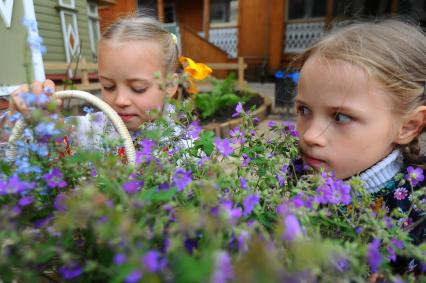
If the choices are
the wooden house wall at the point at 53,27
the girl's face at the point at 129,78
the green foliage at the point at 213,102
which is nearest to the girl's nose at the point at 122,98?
the girl's face at the point at 129,78

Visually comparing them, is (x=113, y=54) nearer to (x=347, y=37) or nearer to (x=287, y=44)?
(x=347, y=37)

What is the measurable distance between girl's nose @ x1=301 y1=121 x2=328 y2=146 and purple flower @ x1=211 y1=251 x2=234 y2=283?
79cm

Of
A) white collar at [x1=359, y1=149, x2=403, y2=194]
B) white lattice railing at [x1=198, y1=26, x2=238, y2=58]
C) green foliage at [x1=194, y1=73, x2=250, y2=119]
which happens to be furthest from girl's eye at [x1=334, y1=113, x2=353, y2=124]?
white lattice railing at [x1=198, y1=26, x2=238, y2=58]

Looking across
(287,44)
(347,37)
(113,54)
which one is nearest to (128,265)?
(347,37)

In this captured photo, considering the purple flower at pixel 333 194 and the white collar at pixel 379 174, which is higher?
the purple flower at pixel 333 194

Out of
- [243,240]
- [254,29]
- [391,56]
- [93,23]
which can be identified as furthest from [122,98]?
[254,29]

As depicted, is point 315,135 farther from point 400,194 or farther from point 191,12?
point 191,12

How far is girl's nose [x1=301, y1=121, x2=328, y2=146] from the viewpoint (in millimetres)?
1095

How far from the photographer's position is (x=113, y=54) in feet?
5.63

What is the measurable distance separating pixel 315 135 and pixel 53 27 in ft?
15.6

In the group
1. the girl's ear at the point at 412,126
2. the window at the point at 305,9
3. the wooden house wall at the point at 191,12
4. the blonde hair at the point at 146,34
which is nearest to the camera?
the girl's ear at the point at 412,126

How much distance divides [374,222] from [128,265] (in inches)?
18.3

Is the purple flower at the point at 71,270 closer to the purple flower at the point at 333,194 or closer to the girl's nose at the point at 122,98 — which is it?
the purple flower at the point at 333,194

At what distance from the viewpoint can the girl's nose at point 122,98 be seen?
65.9 inches
